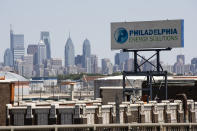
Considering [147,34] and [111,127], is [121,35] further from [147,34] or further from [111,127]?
[111,127]

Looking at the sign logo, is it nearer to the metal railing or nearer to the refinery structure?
the refinery structure

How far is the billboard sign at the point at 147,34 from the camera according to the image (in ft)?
293

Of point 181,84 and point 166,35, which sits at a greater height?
point 166,35

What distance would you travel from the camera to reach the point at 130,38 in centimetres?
9156

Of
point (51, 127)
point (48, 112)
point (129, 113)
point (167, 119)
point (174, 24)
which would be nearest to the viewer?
point (51, 127)

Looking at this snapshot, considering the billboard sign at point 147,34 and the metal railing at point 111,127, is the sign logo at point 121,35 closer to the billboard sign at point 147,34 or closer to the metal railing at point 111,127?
the billboard sign at point 147,34


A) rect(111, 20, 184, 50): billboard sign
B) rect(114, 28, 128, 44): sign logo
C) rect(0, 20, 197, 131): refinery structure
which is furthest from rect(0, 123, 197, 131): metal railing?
rect(114, 28, 128, 44): sign logo

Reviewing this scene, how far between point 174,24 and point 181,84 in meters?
8.32

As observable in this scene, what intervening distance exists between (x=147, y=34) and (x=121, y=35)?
3.71 meters

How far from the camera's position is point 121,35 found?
9219cm

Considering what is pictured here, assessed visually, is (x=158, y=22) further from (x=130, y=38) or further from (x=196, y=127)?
(x=196, y=127)

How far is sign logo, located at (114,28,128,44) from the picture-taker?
91.7 metres

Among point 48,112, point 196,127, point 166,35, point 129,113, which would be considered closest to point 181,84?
point 166,35

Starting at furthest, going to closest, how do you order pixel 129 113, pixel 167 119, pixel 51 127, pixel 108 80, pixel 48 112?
pixel 108 80
pixel 167 119
pixel 129 113
pixel 48 112
pixel 51 127
